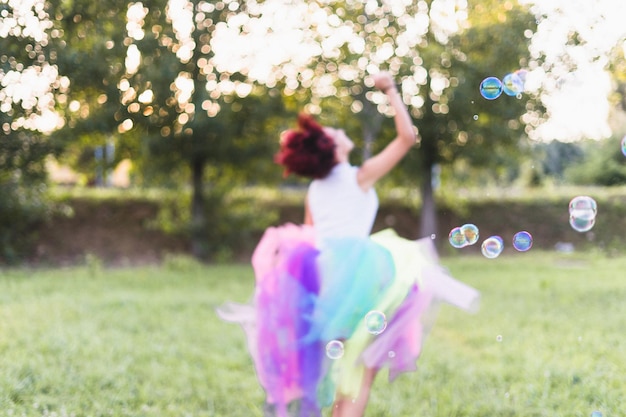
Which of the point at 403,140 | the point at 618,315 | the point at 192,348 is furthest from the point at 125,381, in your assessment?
the point at 618,315

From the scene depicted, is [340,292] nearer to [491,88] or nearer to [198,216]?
[491,88]

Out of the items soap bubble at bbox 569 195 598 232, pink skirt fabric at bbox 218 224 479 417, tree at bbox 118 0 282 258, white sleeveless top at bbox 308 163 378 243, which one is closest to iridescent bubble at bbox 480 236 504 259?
soap bubble at bbox 569 195 598 232

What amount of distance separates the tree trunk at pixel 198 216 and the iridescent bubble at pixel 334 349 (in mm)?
12209

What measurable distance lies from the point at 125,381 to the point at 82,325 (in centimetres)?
222

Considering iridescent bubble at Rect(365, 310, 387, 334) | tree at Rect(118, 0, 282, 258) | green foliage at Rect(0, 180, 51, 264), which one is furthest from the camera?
green foliage at Rect(0, 180, 51, 264)

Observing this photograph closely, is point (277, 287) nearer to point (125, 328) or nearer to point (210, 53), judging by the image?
point (125, 328)

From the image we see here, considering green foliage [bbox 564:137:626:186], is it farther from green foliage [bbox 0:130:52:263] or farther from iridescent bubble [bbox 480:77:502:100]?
green foliage [bbox 0:130:52:263]

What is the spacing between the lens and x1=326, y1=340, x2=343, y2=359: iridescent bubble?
11.9 feet

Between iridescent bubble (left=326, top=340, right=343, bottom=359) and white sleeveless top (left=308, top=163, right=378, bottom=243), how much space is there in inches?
23.5

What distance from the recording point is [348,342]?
3.62 metres

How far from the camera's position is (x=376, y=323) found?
356cm

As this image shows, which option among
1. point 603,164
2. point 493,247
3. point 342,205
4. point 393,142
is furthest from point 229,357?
point 603,164

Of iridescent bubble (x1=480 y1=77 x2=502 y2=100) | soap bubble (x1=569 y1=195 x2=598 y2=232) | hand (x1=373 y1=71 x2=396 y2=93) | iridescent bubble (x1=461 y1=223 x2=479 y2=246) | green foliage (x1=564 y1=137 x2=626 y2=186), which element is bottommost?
green foliage (x1=564 y1=137 x2=626 y2=186)

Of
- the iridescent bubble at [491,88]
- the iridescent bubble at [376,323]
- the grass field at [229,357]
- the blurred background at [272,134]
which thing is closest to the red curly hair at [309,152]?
the iridescent bubble at [376,323]
